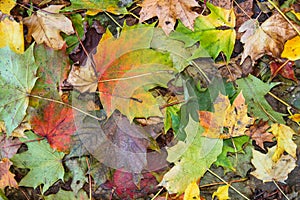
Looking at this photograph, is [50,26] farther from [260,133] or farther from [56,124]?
[260,133]

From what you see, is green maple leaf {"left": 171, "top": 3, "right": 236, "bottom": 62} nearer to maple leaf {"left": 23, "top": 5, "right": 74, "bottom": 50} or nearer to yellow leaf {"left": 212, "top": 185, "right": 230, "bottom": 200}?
maple leaf {"left": 23, "top": 5, "right": 74, "bottom": 50}

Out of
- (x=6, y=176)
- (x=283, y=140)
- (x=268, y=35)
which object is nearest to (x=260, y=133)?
(x=283, y=140)

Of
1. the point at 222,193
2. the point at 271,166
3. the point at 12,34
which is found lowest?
the point at 222,193

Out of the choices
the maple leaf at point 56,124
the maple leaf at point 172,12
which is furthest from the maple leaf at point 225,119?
the maple leaf at point 56,124

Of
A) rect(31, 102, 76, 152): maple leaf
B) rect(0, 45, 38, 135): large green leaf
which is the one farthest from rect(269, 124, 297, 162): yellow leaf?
rect(0, 45, 38, 135): large green leaf

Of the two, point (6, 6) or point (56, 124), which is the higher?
point (6, 6)
